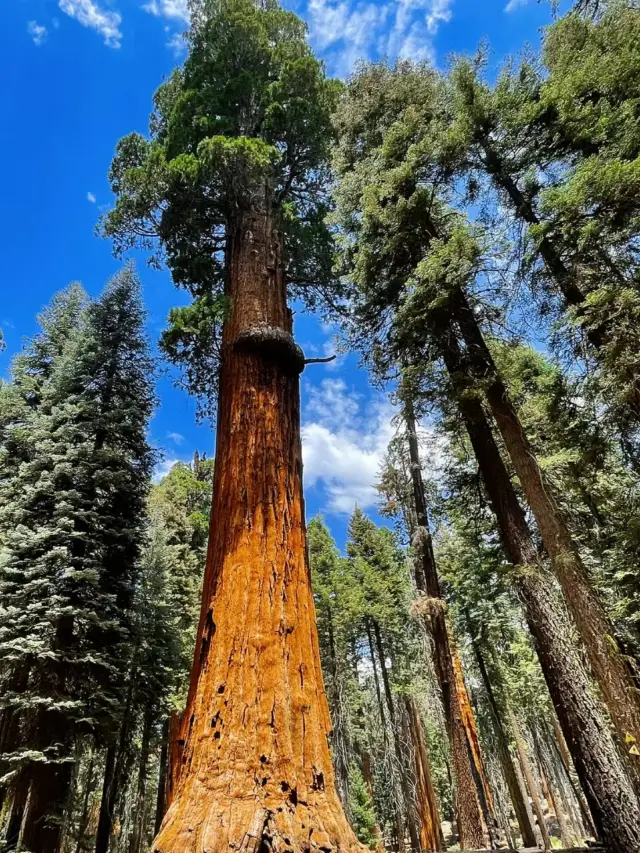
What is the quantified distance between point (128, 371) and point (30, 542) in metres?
4.87

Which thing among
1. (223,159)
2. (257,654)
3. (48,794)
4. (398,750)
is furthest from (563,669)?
(398,750)

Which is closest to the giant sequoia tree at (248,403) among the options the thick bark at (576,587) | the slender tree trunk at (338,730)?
the thick bark at (576,587)

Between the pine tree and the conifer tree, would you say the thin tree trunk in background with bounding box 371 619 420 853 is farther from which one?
the conifer tree

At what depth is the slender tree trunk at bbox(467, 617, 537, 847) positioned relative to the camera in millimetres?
14812

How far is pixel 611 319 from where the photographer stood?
16.0ft

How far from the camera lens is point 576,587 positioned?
4574 mm

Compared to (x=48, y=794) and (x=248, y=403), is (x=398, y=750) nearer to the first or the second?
(x=48, y=794)

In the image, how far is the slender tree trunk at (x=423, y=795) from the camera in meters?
13.2

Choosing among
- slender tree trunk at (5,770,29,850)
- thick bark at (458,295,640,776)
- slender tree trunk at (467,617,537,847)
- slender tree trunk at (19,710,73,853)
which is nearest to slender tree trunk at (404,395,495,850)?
thick bark at (458,295,640,776)

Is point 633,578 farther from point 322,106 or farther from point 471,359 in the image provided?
point 322,106

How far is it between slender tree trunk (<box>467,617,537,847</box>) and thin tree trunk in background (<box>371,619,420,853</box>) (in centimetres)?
339

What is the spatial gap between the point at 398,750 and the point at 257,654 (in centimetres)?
1945

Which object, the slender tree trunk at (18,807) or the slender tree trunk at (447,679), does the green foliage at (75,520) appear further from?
the slender tree trunk at (447,679)

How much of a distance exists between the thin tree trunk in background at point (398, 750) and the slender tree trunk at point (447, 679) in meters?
4.59
